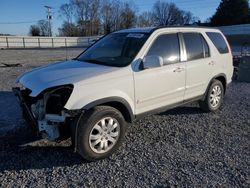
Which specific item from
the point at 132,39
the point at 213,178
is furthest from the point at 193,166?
the point at 132,39

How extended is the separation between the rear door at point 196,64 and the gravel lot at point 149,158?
0.67 meters

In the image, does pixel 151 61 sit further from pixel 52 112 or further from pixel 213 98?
pixel 213 98

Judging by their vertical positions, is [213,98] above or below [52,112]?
below

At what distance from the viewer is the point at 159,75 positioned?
4.86 metres

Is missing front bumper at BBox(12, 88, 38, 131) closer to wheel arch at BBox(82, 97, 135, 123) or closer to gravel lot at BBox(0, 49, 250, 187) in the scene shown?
gravel lot at BBox(0, 49, 250, 187)

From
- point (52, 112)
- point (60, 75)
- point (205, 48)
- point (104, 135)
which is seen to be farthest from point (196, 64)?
point (52, 112)

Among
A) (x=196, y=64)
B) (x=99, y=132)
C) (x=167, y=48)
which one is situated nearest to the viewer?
(x=99, y=132)

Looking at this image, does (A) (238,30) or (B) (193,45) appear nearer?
(B) (193,45)

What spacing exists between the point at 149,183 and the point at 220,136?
2.07 meters

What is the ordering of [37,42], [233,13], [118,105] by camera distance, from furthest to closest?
1. [233,13]
2. [37,42]
3. [118,105]

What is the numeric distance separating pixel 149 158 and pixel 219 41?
3.55 m

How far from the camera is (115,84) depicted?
4270 mm

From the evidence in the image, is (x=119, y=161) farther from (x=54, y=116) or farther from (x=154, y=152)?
(x=54, y=116)

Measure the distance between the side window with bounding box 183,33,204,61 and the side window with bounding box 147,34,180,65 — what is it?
30cm
